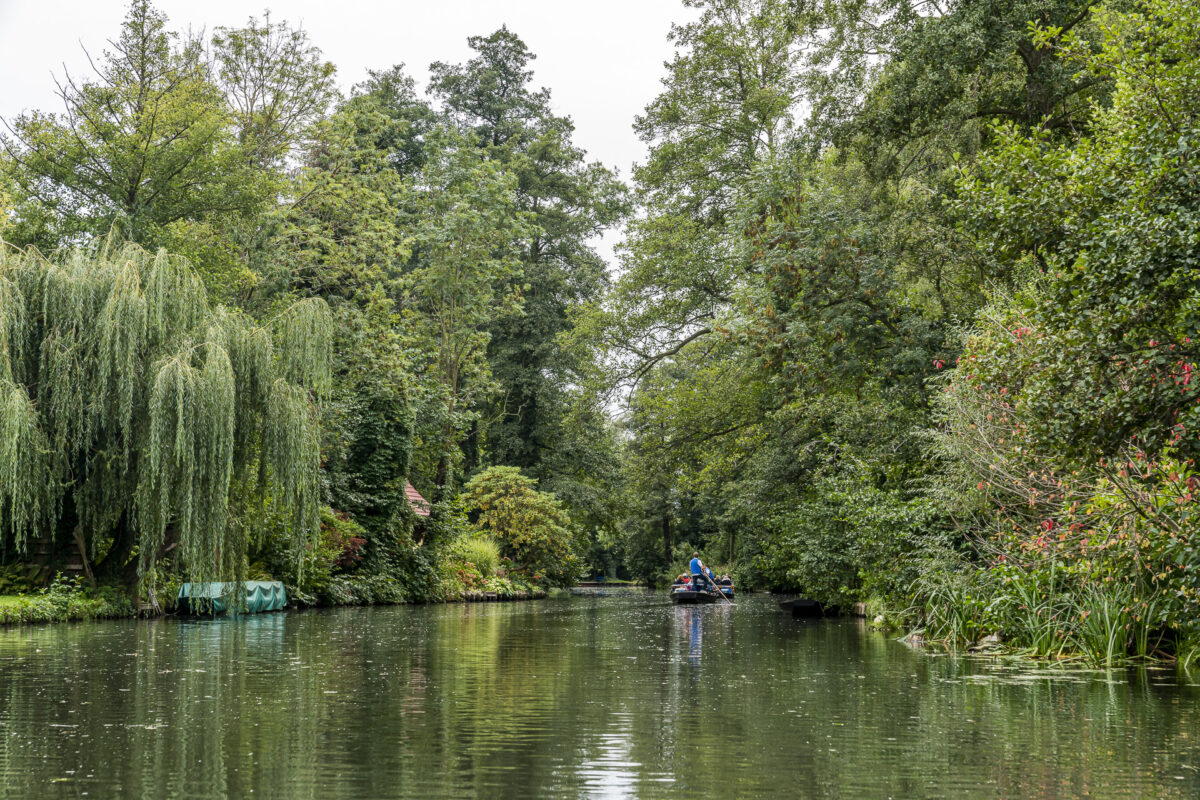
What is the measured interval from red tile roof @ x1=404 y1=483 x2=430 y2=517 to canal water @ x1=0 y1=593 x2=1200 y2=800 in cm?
1942

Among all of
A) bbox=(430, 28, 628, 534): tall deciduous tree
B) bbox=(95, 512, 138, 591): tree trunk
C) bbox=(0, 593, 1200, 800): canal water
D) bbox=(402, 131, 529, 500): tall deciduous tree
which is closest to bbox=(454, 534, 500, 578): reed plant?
bbox=(402, 131, 529, 500): tall deciduous tree

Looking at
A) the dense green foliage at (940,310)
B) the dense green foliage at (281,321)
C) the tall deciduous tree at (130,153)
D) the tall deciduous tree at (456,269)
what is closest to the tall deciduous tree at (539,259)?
the dense green foliage at (281,321)

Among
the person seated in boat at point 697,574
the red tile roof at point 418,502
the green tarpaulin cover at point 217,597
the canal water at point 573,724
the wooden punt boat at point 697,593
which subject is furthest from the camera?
the red tile roof at point 418,502

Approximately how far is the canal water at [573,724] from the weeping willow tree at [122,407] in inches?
158

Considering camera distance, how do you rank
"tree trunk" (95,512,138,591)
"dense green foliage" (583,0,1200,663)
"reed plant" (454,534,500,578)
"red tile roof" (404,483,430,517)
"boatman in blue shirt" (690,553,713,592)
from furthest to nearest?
"reed plant" (454,534,500,578), "red tile roof" (404,483,430,517), "boatman in blue shirt" (690,553,713,592), "tree trunk" (95,512,138,591), "dense green foliage" (583,0,1200,663)

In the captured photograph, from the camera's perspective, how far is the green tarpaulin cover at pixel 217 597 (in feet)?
64.0

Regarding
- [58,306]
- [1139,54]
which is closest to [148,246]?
[58,306]

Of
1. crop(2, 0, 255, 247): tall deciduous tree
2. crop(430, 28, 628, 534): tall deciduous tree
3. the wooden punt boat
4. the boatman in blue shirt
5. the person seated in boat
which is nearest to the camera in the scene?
crop(2, 0, 255, 247): tall deciduous tree

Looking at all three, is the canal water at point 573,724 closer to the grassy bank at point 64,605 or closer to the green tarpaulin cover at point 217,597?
the grassy bank at point 64,605

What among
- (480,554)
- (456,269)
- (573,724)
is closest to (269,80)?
(456,269)

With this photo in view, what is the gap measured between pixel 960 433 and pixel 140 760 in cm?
1193

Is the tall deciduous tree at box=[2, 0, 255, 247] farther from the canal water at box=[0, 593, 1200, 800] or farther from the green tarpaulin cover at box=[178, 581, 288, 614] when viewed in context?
the canal water at box=[0, 593, 1200, 800]

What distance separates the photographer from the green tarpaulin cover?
19497 mm

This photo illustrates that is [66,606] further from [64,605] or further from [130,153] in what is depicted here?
[130,153]
